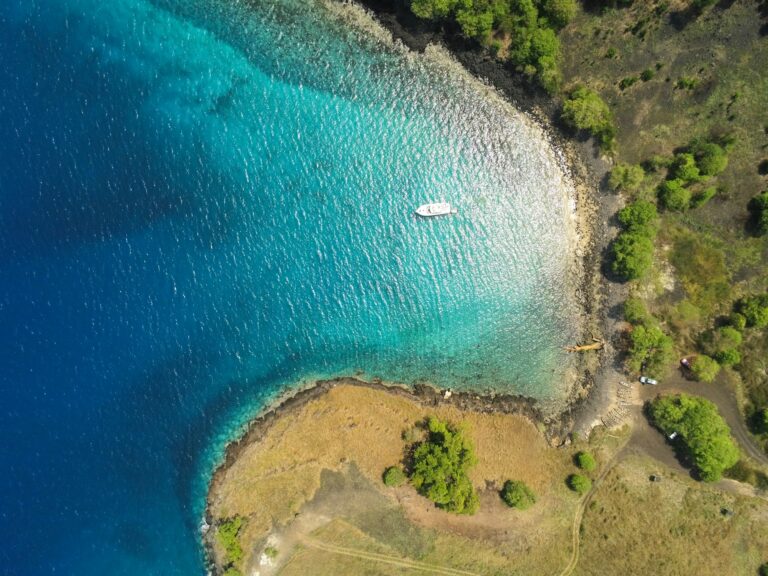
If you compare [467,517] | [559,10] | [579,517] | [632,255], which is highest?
[559,10]

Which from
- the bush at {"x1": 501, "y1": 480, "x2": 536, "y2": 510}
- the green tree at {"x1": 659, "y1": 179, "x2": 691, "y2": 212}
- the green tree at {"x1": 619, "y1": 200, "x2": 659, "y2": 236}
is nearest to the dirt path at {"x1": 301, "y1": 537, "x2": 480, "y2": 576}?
the bush at {"x1": 501, "y1": 480, "x2": 536, "y2": 510}

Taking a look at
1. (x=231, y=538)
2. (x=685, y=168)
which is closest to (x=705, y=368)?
(x=685, y=168)

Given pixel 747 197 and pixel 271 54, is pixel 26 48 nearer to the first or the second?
pixel 271 54

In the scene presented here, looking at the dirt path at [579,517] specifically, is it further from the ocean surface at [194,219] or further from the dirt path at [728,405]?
the ocean surface at [194,219]

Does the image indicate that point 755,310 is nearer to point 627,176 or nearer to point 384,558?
point 627,176

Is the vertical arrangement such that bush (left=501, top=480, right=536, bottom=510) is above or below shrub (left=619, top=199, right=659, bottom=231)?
below

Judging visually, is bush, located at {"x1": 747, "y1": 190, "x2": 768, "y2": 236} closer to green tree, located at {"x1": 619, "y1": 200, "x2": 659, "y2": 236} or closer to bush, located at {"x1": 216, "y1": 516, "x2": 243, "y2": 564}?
green tree, located at {"x1": 619, "y1": 200, "x2": 659, "y2": 236}

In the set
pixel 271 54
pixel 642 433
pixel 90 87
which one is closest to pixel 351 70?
pixel 271 54
